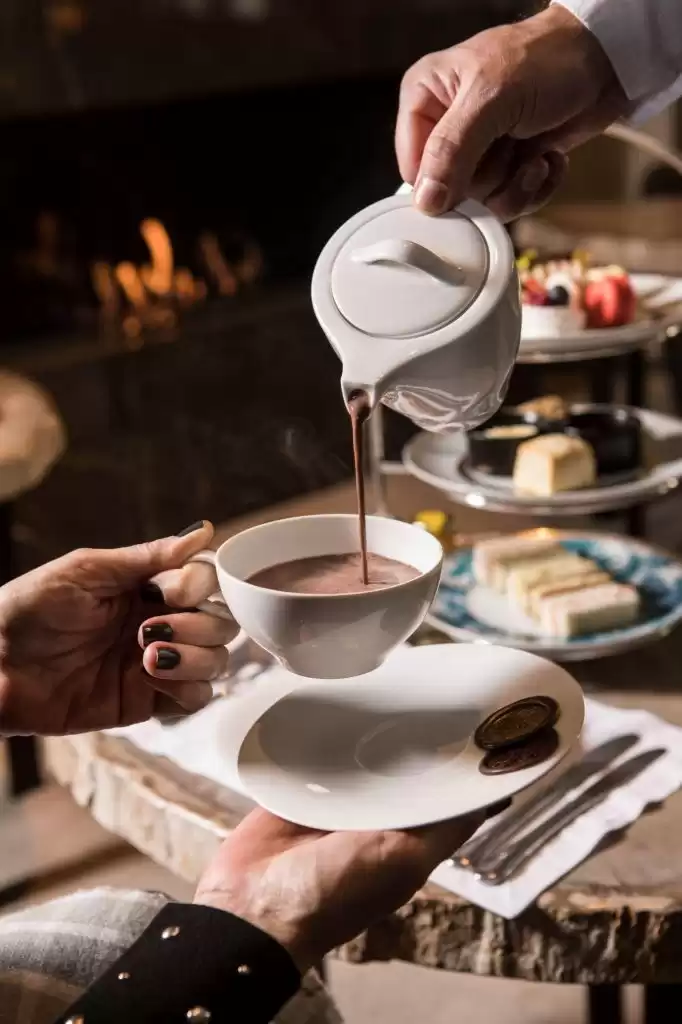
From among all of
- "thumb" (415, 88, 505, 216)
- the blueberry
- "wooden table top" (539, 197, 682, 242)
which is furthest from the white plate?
"wooden table top" (539, 197, 682, 242)

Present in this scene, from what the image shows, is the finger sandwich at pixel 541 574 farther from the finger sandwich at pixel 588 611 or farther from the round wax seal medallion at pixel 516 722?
the round wax seal medallion at pixel 516 722

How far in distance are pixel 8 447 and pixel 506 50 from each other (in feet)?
4.05

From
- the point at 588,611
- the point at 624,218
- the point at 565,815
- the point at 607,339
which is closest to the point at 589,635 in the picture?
the point at 588,611

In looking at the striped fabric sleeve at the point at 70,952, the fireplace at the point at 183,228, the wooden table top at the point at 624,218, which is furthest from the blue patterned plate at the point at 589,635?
the wooden table top at the point at 624,218

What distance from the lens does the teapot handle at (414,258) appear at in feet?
2.35

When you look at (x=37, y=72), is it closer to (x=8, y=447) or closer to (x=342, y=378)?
(x=8, y=447)

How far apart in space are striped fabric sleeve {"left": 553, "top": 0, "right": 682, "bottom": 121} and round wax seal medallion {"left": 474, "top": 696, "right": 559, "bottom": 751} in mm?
538

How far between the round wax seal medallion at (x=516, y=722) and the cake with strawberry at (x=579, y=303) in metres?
0.63

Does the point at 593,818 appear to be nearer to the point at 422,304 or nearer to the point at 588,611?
the point at 588,611

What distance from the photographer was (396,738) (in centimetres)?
79

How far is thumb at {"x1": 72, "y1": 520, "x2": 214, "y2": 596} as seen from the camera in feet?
2.81

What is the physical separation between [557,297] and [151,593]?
737 mm

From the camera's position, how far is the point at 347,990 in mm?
1556

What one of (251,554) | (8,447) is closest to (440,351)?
(251,554)
